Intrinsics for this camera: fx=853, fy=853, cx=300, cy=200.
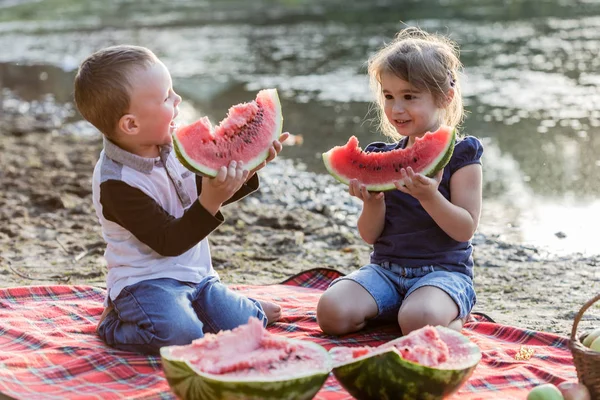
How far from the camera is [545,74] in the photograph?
432 inches

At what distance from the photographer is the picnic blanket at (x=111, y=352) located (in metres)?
3.44

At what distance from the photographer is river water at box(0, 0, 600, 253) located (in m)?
7.00

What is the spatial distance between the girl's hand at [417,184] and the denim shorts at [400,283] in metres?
0.48

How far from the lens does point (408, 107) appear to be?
13.7 feet

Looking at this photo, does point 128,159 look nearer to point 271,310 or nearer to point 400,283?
point 271,310

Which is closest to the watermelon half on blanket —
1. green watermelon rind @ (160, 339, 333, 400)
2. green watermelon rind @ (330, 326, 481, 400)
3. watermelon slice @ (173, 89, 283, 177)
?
green watermelon rind @ (160, 339, 333, 400)

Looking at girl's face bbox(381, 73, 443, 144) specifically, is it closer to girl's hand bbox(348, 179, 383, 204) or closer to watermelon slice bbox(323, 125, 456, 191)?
watermelon slice bbox(323, 125, 456, 191)

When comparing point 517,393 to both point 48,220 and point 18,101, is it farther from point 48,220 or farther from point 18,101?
point 18,101

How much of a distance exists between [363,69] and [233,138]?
27.3 ft

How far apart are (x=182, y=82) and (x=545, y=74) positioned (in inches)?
199

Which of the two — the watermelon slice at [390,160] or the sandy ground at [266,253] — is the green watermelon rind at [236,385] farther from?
the sandy ground at [266,253]

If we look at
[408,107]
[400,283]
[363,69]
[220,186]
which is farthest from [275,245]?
[363,69]

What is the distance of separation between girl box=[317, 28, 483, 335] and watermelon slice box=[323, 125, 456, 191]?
89 mm

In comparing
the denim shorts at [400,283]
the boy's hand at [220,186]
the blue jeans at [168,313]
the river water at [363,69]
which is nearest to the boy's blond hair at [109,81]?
the boy's hand at [220,186]
